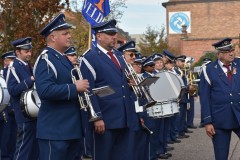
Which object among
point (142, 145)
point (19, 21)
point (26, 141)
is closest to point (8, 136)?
point (26, 141)

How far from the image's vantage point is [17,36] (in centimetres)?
1359

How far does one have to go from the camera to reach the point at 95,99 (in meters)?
6.07

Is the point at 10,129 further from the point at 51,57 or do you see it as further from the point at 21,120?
the point at 51,57

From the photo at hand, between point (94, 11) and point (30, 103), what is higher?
point (94, 11)

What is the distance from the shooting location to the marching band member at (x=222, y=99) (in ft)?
23.7

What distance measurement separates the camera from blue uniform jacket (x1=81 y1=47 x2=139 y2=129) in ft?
20.7

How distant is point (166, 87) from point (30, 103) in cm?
241

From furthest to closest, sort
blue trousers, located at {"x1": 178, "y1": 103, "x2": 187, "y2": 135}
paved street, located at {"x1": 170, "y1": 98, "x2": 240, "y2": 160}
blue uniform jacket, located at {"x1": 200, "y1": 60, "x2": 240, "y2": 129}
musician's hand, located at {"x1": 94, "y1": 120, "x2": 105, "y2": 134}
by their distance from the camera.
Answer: blue trousers, located at {"x1": 178, "y1": 103, "x2": 187, "y2": 135} → paved street, located at {"x1": 170, "y1": 98, "x2": 240, "y2": 160} → blue uniform jacket, located at {"x1": 200, "y1": 60, "x2": 240, "y2": 129} → musician's hand, located at {"x1": 94, "y1": 120, "x2": 105, "y2": 134}

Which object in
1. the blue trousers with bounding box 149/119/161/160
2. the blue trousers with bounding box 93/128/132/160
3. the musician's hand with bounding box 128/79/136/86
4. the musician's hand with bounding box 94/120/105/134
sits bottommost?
the blue trousers with bounding box 149/119/161/160

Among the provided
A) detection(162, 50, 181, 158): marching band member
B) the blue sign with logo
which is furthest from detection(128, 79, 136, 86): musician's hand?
the blue sign with logo

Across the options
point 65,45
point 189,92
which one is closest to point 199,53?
point 189,92

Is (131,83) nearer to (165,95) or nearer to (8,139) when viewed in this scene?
(165,95)

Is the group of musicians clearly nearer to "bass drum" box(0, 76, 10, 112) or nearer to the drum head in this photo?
"bass drum" box(0, 76, 10, 112)

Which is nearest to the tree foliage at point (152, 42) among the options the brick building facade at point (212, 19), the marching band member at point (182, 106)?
the brick building facade at point (212, 19)
